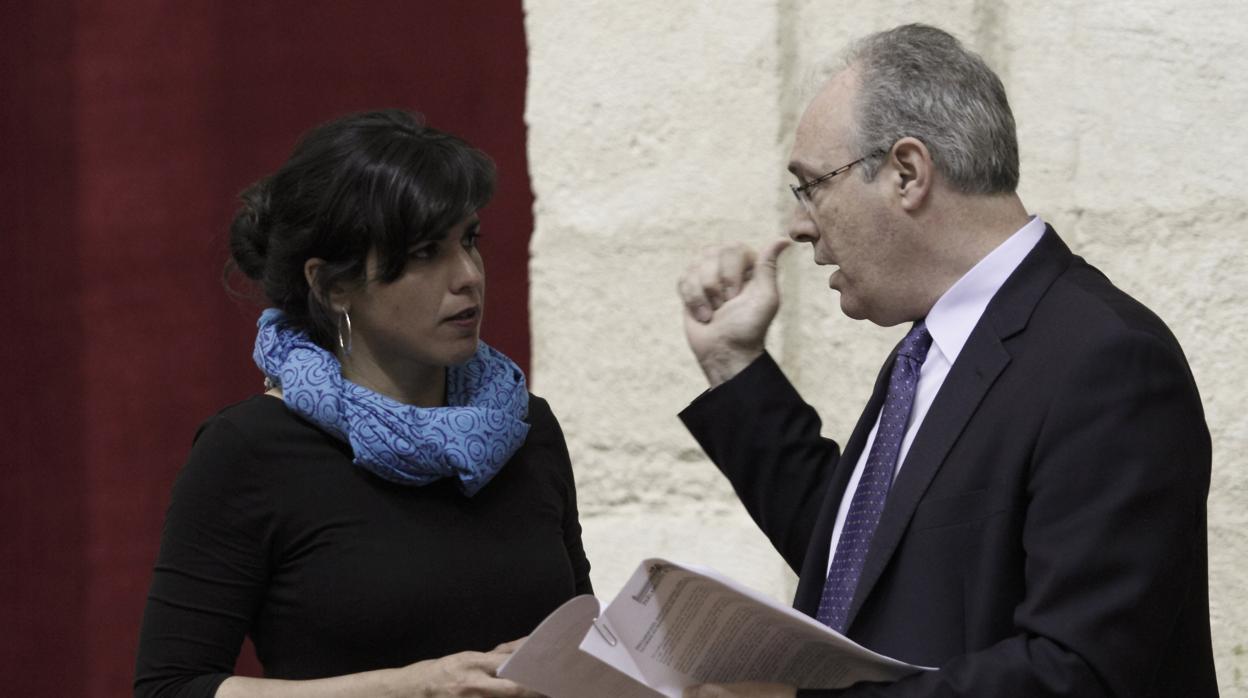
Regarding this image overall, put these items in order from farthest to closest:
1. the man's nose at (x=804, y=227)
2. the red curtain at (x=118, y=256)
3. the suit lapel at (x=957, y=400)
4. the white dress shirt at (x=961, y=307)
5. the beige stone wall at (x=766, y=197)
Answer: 1. the red curtain at (x=118, y=256)
2. the beige stone wall at (x=766, y=197)
3. the man's nose at (x=804, y=227)
4. the white dress shirt at (x=961, y=307)
5. the suit lapel at (x=957, y=400)

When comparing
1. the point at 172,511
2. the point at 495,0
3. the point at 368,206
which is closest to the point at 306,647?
the point at 172,511

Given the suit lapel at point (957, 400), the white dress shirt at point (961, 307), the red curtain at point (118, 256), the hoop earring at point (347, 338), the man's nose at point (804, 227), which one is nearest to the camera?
the suit lapel at point (957, 400)

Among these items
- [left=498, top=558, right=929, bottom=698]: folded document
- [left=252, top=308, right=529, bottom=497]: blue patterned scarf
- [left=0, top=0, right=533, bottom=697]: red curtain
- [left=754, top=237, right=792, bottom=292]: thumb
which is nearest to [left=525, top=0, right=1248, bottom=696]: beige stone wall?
[left=0, top=0, right=533, bottom=697]: red curtain

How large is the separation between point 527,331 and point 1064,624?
2011 millimetres

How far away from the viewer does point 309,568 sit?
91.1 inches

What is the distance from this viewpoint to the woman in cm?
228

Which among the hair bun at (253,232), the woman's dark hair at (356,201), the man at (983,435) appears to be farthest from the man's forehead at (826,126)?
the hair bun at (253,232)

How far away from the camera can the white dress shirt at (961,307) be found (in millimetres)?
2080

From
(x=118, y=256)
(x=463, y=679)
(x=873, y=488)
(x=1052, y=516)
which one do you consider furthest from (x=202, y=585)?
(x=118, y=256)

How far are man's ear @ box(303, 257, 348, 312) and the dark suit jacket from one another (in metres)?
0.87

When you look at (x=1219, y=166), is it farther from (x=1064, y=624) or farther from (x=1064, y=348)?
(x=1064, y=624)

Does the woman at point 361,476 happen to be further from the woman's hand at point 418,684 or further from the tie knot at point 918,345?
the tie knot at point 918,345

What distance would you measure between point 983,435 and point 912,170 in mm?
350

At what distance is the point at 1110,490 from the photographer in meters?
1.81
